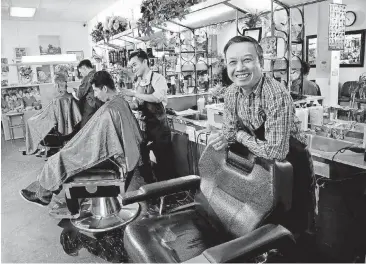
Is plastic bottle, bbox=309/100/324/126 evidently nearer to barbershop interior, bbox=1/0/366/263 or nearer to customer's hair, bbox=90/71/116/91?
barbershop interior, bbox=1/0/366/263

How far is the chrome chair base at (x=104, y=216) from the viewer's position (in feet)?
8.72

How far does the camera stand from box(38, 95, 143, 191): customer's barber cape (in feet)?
7.97

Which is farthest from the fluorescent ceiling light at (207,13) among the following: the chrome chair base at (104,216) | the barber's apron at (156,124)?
the chrome chair base at (104,216)

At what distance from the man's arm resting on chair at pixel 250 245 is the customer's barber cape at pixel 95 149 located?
149 cm

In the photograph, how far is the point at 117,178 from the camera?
2.43 meters

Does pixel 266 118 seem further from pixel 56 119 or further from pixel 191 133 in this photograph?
pixel 56 119

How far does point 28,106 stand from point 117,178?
4.72 m

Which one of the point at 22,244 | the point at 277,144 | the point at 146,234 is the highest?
the point at 277,144

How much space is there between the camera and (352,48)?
6.66 metres

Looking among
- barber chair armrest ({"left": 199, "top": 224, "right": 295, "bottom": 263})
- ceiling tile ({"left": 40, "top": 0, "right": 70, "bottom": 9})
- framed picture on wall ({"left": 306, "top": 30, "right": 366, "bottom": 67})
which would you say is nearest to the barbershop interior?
barber chair armrest ({"left": 199, "top": 224, "right": 295, "bottom": 263})

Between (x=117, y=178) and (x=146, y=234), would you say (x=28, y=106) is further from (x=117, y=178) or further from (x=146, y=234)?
(x=146, y=234)

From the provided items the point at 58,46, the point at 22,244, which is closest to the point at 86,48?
the point at 58,46

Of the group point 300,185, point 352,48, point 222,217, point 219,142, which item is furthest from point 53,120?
point 352,48

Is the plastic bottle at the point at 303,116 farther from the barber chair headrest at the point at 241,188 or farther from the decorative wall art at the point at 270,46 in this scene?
the barber chair headrest at the point at 241,188
